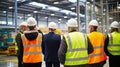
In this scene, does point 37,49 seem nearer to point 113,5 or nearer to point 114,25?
point 114,25

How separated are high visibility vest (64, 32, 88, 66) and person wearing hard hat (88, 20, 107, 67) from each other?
138 cm

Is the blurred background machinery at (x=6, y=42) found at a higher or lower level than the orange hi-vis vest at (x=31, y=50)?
lower

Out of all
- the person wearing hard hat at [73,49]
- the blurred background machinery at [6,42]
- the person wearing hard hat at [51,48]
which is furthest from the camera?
the blurred background machinery at [6,42]

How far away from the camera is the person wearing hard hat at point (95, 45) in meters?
5.64

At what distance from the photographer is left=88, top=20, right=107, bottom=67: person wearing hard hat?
18.5 feet

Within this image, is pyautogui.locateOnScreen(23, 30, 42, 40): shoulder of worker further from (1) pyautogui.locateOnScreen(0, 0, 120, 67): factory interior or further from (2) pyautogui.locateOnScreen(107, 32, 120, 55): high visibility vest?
(1) pyautogui.locateOnScreen(0, 0, 120, 67): factory interior

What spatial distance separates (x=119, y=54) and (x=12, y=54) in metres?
14.2

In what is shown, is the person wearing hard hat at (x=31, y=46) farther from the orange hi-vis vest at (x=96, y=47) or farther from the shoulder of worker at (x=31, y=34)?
the orange hi-vis vest at (x=96, y=47)

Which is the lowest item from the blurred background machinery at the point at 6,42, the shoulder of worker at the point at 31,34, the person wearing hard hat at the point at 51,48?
the blurred background machinery at the point at 6,42

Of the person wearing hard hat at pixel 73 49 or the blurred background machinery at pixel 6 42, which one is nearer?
the person wearing hard hat at pixel 73 49

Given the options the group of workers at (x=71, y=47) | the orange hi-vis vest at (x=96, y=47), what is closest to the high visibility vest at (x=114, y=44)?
the group of workers at (x=71, y=47)

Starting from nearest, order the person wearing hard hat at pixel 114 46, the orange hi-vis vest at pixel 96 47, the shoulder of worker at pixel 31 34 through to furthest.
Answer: the shoulder of worker at pixel 31 34, the orange hi-vis vest at pixel 96 47, the person wearing hard hat at pixel 114 46

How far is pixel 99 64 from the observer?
582 cm

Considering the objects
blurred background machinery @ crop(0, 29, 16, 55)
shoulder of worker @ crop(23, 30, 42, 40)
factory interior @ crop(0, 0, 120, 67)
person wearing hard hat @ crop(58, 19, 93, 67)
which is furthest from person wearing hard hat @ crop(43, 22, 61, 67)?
blurred background machinery @ crop(0, 29, 16, 55)
